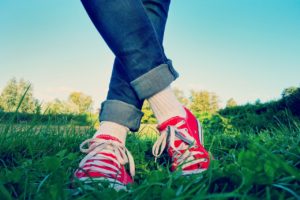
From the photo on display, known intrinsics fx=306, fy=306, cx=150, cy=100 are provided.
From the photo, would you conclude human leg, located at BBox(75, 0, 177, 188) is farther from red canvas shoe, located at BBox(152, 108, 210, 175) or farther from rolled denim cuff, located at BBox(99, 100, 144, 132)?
red canvas shoe, located at BBox(152, 108, 210, 175)

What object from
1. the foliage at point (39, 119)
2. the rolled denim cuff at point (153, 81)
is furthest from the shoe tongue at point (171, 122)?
the foliage at point (39, 119)

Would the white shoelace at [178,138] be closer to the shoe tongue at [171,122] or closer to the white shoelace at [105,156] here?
the shoe tongue at [171,122]

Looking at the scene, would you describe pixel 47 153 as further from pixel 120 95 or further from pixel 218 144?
pixel 218 144

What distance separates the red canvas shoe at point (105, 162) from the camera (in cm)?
103

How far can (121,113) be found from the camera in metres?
1.37

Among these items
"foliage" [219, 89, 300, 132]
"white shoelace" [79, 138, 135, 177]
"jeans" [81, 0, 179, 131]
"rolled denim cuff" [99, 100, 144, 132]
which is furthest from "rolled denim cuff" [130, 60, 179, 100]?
"foliage" [219, 89, 300, 132]

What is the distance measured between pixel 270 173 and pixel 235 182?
0.35 feet

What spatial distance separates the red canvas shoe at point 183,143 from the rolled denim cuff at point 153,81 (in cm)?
16

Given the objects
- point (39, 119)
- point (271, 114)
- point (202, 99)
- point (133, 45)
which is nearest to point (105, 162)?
point (133, 45)

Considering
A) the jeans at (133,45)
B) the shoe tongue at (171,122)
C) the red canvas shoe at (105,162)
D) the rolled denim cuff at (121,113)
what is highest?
the jeans at (133,45)

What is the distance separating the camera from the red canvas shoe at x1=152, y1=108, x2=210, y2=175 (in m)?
1.16

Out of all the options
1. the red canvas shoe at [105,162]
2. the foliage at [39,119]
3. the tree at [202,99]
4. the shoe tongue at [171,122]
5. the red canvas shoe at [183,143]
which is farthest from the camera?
the tree at [202,99]

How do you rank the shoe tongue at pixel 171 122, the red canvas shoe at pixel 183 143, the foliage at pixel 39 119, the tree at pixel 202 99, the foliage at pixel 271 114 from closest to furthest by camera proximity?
the red canvas shoe at pixel 183 143
the shoe tongue at pixel 171 122
the foliage at pixel 39 119
the foliage at pixel 271 114
the tree at pixel 202 99

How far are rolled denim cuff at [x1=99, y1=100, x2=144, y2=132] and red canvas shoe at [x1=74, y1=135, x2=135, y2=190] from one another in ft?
0.33
